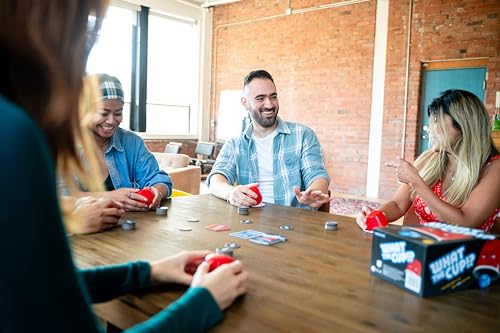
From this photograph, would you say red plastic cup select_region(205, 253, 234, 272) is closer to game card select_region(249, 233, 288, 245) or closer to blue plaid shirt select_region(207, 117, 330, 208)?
game card select_region(249, 233, 288, 245)

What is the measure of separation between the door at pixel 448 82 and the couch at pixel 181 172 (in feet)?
11.7

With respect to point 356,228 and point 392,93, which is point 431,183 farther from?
point 392,93

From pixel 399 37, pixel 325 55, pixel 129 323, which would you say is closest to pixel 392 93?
pixel 399 37

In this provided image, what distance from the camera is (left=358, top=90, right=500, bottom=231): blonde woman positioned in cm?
196

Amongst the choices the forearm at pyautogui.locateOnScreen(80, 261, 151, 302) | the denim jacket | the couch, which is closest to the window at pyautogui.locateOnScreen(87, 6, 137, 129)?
the couch

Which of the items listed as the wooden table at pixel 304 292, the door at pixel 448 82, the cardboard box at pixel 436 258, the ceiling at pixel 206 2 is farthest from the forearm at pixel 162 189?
the ceiling at pixel 206 2

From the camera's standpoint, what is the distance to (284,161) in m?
2.74

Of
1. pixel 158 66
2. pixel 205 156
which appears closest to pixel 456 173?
pixel 205 156

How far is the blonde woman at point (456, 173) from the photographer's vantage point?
1959 mm

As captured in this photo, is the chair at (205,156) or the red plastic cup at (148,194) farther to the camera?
the chair at (205,156)

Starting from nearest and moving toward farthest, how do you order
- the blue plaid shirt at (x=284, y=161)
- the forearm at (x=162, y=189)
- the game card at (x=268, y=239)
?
the game card at (x=268, y=239)
the forearm at (x=162, y=189)
the blue plaid shirt at (x=284, y=161)

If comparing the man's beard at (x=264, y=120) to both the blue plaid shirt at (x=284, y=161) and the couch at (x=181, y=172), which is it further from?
the couch at (x=181, y=172)

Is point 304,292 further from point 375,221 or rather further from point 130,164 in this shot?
point 130,164

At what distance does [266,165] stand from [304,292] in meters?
1.81
